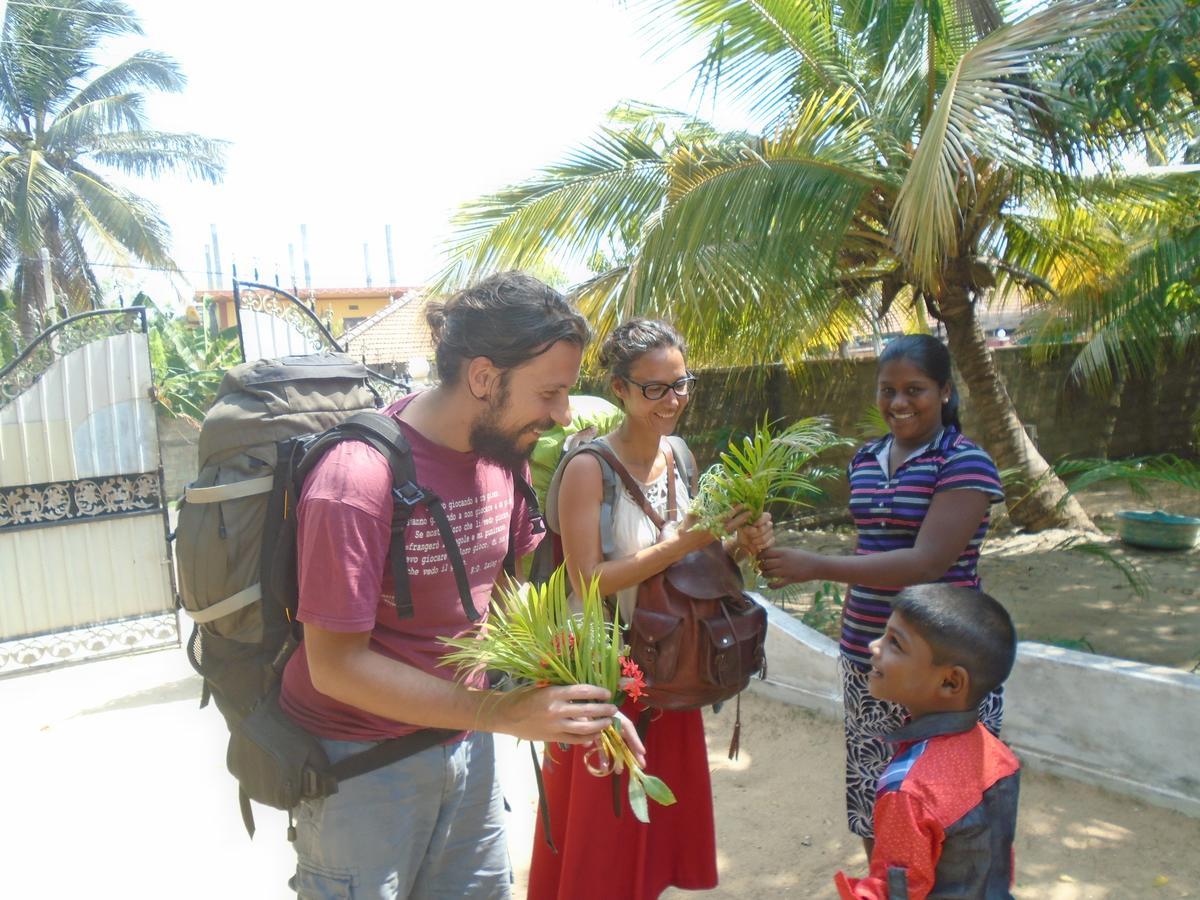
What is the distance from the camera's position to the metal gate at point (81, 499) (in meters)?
5.54

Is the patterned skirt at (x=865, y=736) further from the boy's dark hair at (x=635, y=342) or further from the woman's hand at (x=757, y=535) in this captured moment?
the boy's dark hair at (x=635, y=342)

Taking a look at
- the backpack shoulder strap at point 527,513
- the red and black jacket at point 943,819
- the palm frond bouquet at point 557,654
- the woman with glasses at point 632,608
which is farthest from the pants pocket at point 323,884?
the red and black jacket at point 943,819

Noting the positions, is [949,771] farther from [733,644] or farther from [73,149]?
[73,149]

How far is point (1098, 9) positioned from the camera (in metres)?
4.52

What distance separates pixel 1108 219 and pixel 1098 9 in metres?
4.23

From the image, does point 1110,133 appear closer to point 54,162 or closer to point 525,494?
point 525,494

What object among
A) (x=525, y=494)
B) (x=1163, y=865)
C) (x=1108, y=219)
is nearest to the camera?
(x=525, y=494)

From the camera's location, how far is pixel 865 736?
8.29 feet

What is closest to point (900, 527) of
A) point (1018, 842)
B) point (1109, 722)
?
point (1018, 842)

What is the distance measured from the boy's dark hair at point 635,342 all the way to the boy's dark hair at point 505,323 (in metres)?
0.66

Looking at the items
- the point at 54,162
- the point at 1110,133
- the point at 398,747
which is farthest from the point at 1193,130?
the point at 54,162

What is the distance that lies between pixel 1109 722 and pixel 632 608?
2185mm

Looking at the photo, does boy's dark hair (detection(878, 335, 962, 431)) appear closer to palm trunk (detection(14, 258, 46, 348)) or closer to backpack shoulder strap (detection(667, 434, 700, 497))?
backpack shoulder strap (detection(667, 434, 700, 497))

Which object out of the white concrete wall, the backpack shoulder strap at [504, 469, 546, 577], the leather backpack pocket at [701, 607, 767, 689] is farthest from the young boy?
the white concrete wall
